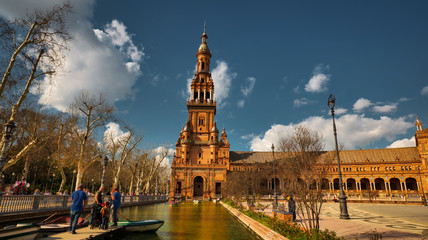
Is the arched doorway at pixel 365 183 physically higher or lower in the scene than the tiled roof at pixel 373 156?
lower

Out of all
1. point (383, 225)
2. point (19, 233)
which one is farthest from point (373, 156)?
A: point (19, 233)

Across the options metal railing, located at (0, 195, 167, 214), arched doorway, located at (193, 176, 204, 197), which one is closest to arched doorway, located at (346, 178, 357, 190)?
arched doorway, located at (193, 176, 204, 197)

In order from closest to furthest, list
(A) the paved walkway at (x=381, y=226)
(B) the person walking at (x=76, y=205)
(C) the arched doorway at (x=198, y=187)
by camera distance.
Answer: (B) the person walking at (x=76, y=205)
(A) the paved walkway at (x=381, y=226)
(C) the arched doorway at (x=198, y=187)

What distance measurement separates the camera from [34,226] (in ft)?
22.9

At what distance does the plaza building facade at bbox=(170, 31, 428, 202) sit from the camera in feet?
185

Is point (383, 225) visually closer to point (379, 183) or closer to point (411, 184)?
point (379, 183)

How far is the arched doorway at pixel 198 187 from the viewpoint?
58531 millimetres

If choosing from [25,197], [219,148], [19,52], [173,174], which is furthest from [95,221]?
[219,148]

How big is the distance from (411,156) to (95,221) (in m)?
76.2

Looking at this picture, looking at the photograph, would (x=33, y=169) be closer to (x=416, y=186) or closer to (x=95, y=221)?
(x=95, y=221)

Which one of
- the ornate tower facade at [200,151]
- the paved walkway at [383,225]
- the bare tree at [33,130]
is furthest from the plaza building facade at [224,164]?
the paved walkway at [383,225]

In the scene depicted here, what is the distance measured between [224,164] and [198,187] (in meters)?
9.10

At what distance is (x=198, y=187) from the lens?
59375 mm

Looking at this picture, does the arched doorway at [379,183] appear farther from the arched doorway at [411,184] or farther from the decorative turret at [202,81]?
the decorative turret at [202,81]
